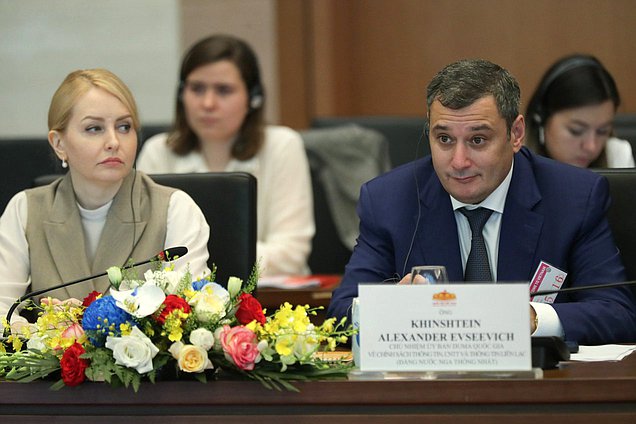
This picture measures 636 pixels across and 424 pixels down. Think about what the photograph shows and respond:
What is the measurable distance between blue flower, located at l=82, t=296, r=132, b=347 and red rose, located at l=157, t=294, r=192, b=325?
64 mm

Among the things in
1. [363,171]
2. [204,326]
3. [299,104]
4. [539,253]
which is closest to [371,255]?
[539,253]

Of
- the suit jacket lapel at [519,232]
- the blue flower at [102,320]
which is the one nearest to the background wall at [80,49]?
the suit jacket lapel at [519,232]

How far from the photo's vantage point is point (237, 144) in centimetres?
444

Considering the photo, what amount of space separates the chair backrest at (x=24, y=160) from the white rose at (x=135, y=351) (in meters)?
2.35

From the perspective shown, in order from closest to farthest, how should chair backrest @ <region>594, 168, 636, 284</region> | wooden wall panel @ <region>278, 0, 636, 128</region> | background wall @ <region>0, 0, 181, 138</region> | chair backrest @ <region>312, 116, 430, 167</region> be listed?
chair backrest @ <region>594, 168, 636, 284</region> < chair backrest @ <region>312, 116, 430, 167</region> < wooden wall panel @ <region>278, 0, 636, 128</region> < background wall @ <region>0, 0, 181, 138</region>

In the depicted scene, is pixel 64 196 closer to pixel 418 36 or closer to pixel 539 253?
pixel 539 253

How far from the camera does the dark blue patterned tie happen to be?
104 inches

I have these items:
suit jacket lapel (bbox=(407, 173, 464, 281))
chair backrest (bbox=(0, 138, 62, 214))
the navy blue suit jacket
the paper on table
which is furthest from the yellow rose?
chair backrest (bbox=(0, 138, 62, 214))

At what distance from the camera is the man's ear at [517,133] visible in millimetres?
2654

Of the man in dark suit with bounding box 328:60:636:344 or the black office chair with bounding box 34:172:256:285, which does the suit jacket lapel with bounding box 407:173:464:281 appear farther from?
the black office chair with bounding box 34:172:256:285

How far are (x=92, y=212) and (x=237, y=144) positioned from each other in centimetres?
151

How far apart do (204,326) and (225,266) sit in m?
0.92

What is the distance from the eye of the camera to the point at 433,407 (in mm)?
1949

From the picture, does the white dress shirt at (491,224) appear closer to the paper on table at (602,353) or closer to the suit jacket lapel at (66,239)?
the paper on table at (602,353)
